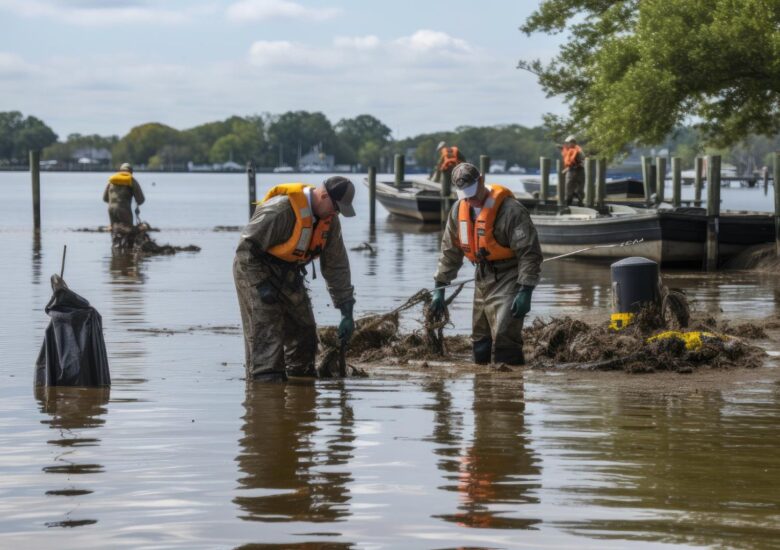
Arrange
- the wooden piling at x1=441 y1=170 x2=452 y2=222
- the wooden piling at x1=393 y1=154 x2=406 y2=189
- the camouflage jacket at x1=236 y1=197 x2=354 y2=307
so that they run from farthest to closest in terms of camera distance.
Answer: the wooden piling at x1=393 y1=154 x2=406 y2=189, the wooden piling at x1=441 y1=170 x2=452 y2=222, the camouflage jacket at x1=236 y1=197 x2=354 y2=307

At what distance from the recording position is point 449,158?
123 feet

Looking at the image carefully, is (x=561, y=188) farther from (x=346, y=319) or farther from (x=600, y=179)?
(x=346, y=319)

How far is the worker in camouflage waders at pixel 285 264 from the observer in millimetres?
9242

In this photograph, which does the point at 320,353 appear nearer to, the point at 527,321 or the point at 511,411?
the point at 511,411

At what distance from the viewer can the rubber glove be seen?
30.6 feet

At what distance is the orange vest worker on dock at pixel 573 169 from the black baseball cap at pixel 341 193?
24.2m

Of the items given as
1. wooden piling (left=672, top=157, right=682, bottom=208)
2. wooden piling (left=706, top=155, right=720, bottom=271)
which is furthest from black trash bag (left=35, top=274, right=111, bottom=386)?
wooden piling (left=672, top=157, right=682, bottom=208)

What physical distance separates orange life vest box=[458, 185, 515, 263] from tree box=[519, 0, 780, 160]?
1395 cm

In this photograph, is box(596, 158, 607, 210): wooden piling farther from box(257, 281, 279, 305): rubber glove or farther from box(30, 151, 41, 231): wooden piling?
box(257, 281, 279, 305): rubber glove

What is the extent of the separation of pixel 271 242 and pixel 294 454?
2.31 meters

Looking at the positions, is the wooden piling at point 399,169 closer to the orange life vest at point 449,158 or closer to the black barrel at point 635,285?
the orange life vest at point 449,158

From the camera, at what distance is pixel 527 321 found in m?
15.1

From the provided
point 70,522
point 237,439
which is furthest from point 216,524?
point 237,439

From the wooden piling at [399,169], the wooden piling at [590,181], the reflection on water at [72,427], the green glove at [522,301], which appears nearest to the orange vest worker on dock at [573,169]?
the wooden piling at [590,181]
